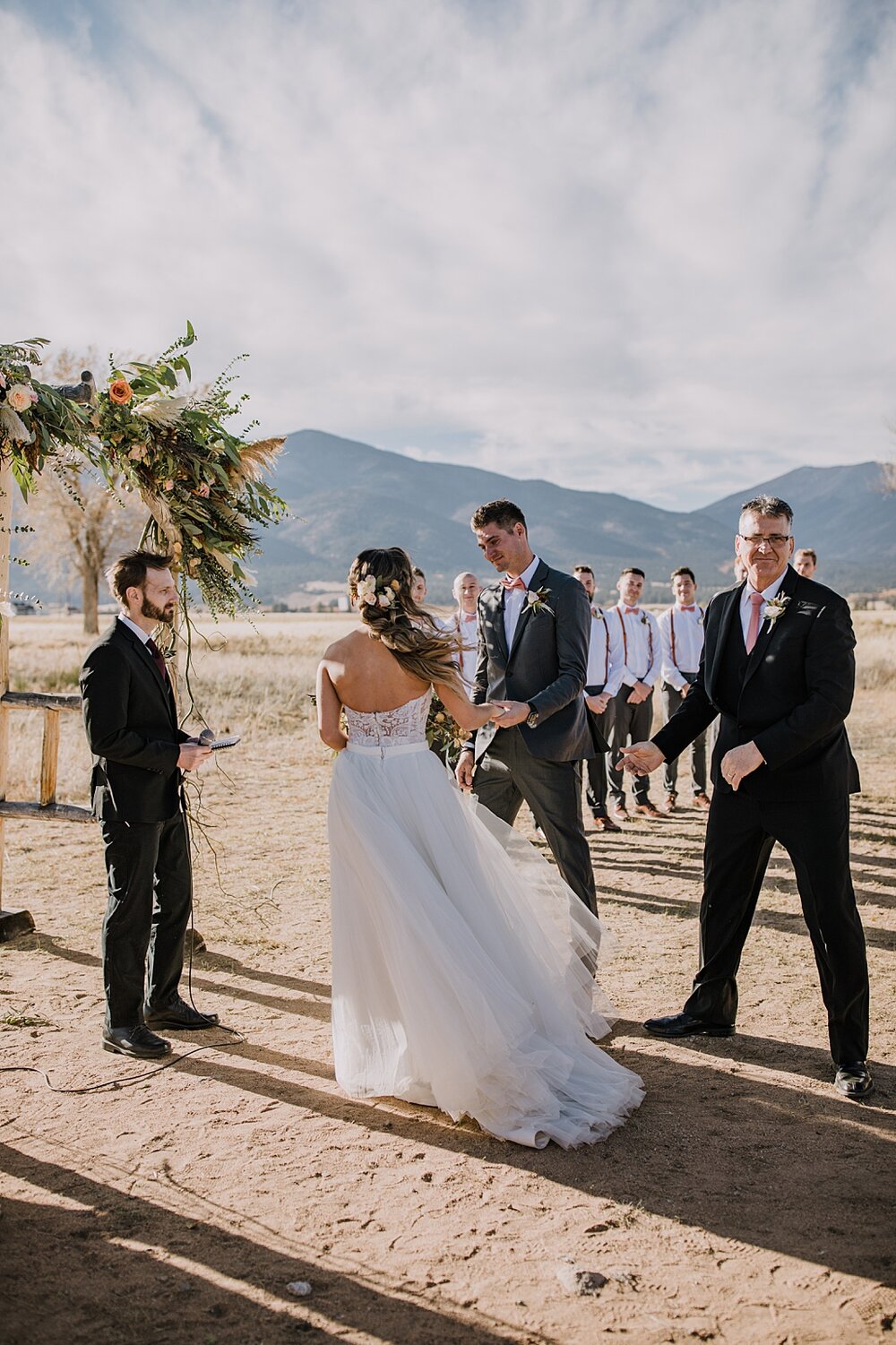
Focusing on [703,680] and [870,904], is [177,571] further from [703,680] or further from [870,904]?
[870,904]

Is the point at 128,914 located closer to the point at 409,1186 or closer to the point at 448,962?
the point at 448,962

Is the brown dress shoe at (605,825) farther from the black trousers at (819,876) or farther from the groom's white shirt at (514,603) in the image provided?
the black trousers at (819,876)

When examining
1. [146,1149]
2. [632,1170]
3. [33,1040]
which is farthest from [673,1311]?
[33,1040]

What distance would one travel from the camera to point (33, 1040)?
210 inches

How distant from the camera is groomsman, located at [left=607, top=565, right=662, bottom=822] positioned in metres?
11.1

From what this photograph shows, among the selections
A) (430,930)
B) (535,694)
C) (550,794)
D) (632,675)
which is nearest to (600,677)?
(632,675)

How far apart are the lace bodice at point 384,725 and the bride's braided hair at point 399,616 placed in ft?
0.59

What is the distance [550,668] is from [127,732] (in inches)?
92.0

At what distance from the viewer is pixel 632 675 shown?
11.1 m

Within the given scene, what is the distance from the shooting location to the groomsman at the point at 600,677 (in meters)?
10.5

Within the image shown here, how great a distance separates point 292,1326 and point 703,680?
3355 millimetres

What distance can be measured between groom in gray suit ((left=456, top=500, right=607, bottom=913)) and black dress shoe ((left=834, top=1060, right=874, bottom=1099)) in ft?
4.92

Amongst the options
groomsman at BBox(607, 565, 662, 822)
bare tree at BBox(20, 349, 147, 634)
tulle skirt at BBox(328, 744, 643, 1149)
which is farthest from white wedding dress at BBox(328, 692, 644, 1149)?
bare tree at BBox(20, 349, 147, 634)

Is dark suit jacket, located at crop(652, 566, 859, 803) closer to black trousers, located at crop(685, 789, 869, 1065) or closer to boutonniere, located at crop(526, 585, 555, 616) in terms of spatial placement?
black trousers, located at crop(685, 789, 869, 1065)
